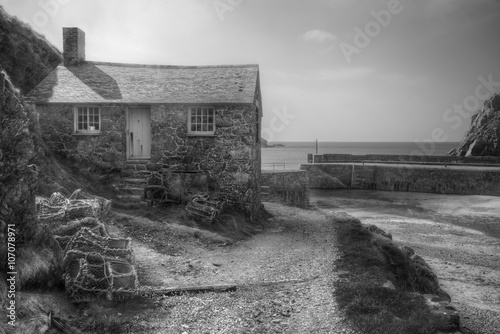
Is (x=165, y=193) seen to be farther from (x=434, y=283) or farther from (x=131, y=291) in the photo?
(x=434, y=283)

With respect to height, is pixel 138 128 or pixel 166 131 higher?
pixel 138 128

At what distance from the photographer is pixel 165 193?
53.7 feet

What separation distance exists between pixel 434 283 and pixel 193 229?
8.67 m

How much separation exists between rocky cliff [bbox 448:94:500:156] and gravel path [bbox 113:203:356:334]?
4618 centimetres

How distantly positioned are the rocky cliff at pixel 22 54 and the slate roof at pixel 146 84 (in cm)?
346

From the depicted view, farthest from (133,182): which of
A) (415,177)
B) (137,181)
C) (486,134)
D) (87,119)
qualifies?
(486,134)

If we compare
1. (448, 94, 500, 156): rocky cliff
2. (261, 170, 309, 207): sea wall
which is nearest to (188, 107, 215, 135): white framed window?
(261, 170, 309, 207): sea wall

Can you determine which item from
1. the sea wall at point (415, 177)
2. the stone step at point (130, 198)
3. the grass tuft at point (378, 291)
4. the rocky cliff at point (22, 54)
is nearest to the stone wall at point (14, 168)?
the grass tuft at point (378, 291)

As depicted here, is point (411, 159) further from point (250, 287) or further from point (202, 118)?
point (250, 287)

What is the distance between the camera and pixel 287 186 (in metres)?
28.7

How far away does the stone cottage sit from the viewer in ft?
55.7

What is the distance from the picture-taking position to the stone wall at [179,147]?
1695cm

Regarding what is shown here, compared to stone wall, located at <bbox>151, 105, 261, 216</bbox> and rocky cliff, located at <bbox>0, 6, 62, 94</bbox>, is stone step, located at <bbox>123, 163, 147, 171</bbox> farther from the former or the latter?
rocky cliff, located at <bbox>0, 6, 62, 94</bbox>

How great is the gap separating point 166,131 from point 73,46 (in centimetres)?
767
